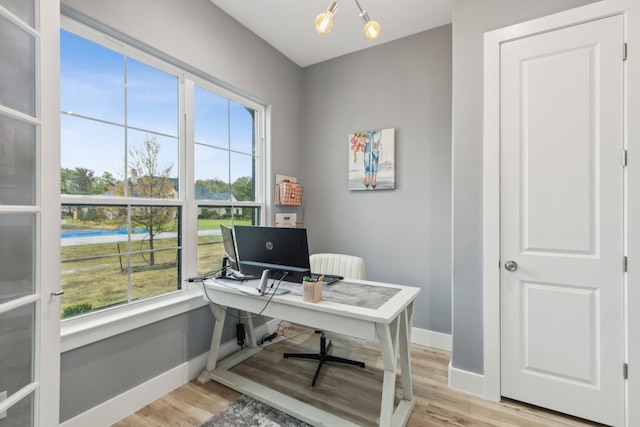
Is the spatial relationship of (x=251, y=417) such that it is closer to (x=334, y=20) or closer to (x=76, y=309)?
(x=76, y=309)

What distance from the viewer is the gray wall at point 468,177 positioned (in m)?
2.02

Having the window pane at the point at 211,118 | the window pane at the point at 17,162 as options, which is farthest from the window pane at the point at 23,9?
the window pane at the point at 211,118

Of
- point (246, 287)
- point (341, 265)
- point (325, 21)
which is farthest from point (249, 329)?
point (325, 21)

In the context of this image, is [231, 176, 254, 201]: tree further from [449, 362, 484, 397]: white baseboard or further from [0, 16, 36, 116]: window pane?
[449, 362, 484, 397]: white baseboard

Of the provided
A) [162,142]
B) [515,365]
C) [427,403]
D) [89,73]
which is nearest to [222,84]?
[162,142]

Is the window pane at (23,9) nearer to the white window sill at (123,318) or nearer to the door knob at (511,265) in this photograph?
the white window sill at (123,318)

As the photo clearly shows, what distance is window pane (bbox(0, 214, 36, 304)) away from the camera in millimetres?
1118

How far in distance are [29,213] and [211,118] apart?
155cm

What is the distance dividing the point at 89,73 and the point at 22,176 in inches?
36.4

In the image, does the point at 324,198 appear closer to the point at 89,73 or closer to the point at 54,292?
the point at 89,73

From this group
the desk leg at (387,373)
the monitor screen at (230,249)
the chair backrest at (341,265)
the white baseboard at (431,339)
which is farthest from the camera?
the white baseboard at (431,339)

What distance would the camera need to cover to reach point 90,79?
175 centimetres

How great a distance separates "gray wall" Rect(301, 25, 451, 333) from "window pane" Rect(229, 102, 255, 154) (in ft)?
2.51

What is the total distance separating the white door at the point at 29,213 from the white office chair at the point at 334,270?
1.62 m
